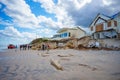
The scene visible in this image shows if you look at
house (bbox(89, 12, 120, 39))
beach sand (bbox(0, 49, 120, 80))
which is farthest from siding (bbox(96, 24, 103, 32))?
beach sand (bbox(0, 49, 120, 80))

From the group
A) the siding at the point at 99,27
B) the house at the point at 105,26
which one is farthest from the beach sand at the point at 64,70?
the siding at the point at 99,27

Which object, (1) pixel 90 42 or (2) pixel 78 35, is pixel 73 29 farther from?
(1) pixel 90 42

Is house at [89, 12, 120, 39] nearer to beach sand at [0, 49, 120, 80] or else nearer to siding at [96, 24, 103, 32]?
siding at [96, 24, 103, 32]

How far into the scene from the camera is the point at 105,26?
39.9 metres

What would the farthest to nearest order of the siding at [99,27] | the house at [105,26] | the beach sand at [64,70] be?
the siding at [99,27], the house at [105,26], the beach sand at [64,70]

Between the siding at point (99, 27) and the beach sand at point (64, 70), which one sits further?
the siding at point (99, 27)

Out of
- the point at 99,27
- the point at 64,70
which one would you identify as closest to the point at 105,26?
the point at 99,27

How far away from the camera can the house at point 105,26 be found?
1409 inches

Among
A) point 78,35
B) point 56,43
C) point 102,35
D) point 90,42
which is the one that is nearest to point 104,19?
point 102,35

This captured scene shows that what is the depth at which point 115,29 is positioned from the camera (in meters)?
35.8

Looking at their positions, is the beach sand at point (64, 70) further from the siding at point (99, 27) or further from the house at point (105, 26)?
the siding at point (99, 27)

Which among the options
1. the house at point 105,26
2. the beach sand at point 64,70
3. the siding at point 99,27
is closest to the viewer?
the beach sand at point 64,70

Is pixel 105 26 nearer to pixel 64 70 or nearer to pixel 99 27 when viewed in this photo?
pixel 99 27

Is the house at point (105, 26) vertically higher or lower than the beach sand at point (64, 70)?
higher
